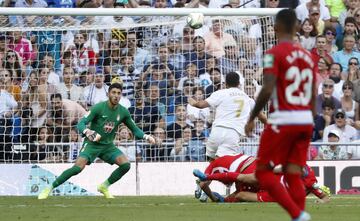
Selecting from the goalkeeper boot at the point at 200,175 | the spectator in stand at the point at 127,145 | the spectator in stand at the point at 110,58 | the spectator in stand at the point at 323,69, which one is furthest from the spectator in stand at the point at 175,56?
the goalkeeper boot at the point at 200,175

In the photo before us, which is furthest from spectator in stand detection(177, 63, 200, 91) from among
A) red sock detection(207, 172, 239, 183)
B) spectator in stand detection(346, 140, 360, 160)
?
red sock detection(207, 172, 239, 183)

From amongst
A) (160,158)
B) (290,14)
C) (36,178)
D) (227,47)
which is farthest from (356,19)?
(290,14)

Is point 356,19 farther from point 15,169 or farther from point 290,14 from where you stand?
point 290,14

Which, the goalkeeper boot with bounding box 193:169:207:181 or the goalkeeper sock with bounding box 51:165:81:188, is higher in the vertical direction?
the goalkeeper boot with bounding box 193:169:207:181

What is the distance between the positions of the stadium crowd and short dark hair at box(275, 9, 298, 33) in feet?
34.2

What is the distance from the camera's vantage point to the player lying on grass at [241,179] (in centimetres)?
1681

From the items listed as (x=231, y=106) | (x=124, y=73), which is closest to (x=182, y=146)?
(x=124, y=73)

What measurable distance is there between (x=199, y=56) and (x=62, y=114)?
3.06 m

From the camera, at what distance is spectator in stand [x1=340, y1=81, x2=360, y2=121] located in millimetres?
23641

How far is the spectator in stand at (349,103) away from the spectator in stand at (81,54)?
5537 mm

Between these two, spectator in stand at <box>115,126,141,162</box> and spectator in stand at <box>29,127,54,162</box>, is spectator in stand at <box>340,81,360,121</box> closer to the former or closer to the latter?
spectator in stand at <box>115,126,141,162</box>

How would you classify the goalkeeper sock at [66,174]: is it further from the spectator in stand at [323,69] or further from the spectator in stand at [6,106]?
the spectator in stand at [323,69]

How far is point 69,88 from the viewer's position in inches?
877

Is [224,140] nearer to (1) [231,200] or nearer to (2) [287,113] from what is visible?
(1) [231,200]
